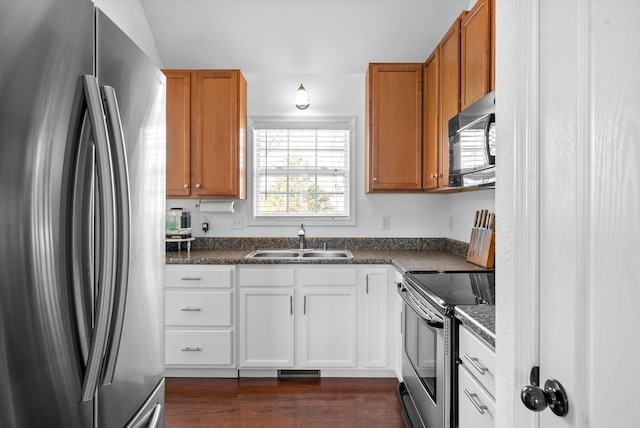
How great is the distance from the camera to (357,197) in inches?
142

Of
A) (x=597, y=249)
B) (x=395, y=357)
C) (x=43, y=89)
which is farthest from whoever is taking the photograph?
(x=395, y=357)

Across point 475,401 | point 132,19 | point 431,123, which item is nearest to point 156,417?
point 475,401

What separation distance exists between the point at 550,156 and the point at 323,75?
3.03 meters

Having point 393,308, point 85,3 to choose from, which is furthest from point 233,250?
point 85,3

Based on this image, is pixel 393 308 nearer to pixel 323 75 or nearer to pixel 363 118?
pixel 363 118

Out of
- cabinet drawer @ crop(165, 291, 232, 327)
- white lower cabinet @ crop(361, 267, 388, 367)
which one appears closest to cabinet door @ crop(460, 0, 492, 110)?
white lower cabinet @ crop(361, 267, 388, 367)

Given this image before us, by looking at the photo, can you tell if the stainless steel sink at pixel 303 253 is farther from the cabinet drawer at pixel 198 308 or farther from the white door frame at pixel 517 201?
the white door frame at pixel 517 201

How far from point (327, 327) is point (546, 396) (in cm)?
224

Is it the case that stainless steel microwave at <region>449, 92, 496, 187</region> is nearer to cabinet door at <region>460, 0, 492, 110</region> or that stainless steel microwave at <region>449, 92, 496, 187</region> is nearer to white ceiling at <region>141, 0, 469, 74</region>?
cabinet door at <region>460, 0, 492, 110</region>

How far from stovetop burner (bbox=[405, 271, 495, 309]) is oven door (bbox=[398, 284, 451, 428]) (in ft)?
0.21

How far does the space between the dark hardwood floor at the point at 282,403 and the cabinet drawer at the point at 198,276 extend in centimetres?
72

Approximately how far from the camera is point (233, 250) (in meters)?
3.47

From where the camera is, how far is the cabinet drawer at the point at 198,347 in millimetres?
2873

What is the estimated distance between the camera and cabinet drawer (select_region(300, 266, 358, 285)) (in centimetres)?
293
